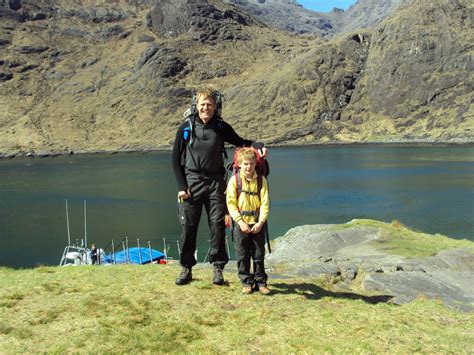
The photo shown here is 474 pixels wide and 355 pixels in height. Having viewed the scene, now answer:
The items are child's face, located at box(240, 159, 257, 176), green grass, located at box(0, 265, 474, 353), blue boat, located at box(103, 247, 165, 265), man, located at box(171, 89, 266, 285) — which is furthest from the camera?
blue boat, located at box(103, 247, 165, 265)

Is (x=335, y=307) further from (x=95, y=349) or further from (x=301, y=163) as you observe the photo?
(x=301, y=163)

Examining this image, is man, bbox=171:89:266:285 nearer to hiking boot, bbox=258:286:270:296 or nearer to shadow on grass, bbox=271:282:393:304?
hiking boot, bbox=258:286:270:296

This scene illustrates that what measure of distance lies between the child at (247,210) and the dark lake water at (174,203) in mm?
31983

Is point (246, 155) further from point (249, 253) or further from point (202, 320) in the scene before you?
point (202, 320)

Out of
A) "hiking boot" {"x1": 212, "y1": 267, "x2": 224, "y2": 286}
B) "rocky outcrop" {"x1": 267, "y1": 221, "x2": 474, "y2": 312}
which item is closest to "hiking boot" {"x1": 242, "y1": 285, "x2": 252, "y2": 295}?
"hiking boot" {"x1": 212, "y1": 267, "x2": 224, "y2": 286}

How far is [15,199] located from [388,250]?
69.4 m

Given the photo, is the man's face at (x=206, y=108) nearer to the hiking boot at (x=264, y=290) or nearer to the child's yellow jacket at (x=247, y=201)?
the child's yellow jacket at (x=247, y=201)

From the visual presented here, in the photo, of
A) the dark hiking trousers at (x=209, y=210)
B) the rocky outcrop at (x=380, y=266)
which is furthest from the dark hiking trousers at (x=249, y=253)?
the rocky outcrop at (x=380, y=266)

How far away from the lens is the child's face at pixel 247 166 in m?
8.91

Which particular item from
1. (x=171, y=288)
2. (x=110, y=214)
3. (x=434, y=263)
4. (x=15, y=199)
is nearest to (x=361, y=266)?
(x=434, y=263)

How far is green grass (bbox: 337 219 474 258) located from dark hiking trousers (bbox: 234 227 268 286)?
13.2 m

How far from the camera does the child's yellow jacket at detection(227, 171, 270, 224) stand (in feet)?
30.0

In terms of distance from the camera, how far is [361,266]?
53.1ft

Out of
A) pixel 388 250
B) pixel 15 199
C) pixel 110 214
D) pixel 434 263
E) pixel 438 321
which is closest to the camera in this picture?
pixel 438 321
